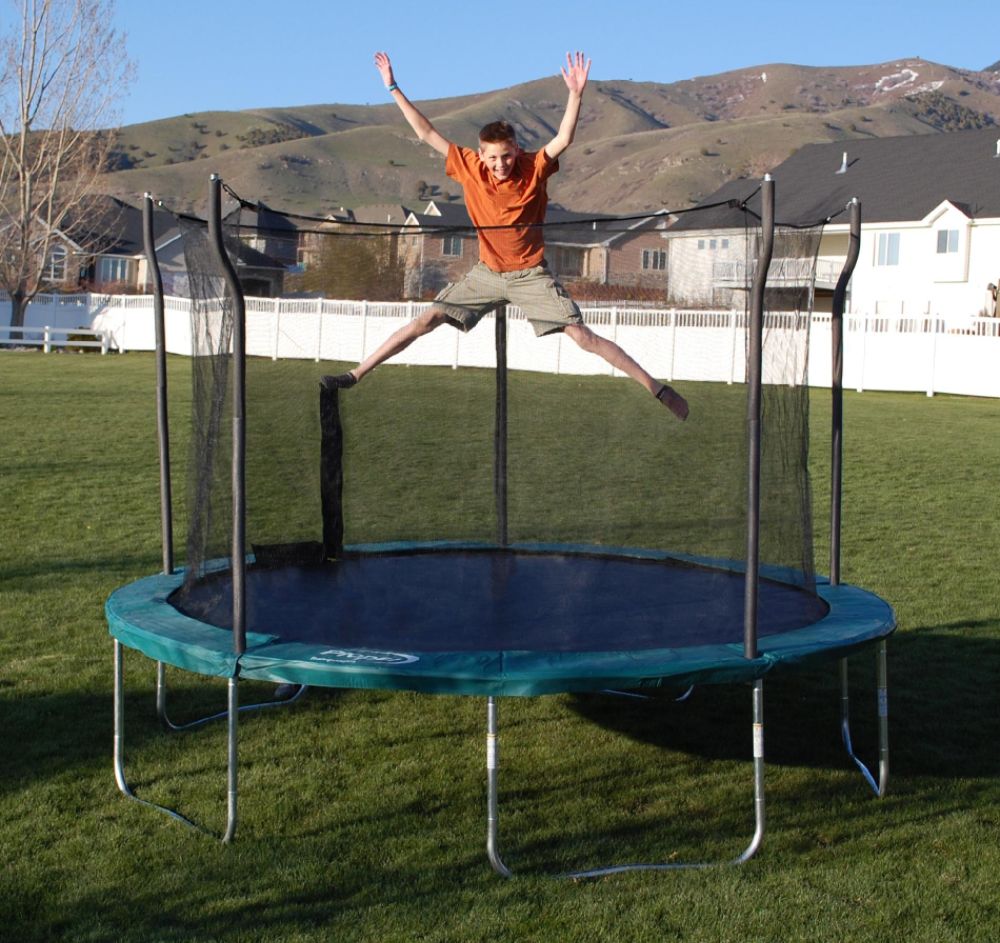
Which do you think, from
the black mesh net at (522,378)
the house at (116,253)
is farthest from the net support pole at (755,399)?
the house at (116,253)

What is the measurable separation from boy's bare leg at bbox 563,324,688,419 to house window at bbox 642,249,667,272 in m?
0.33

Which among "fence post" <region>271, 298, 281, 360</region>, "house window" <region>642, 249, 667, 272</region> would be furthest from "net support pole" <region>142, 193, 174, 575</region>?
"house window" <region>642, 249, 667, 272</region>

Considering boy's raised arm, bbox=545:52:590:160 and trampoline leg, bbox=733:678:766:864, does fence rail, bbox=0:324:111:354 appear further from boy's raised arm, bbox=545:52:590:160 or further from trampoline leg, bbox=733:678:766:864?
trampoline leg, bbox=733:678:766:864

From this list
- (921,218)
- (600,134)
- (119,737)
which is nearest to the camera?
(119,737)

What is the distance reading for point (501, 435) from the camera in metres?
4.67

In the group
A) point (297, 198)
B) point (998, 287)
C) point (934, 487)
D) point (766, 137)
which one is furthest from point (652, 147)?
point (934, 487)

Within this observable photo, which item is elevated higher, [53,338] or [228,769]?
[53,338]

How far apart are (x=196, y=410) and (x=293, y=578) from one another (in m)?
0.74

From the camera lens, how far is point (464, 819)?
9.63ft

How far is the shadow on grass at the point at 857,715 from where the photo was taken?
3445 millimetres

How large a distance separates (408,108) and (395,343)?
Answer: 71cm

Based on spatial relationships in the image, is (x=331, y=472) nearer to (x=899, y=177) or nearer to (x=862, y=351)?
(x=862, y=351)

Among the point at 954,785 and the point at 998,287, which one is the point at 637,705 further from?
the point at 998,287

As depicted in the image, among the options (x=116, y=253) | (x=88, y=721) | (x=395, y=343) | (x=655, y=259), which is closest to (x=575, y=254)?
(x=655, y=259)
